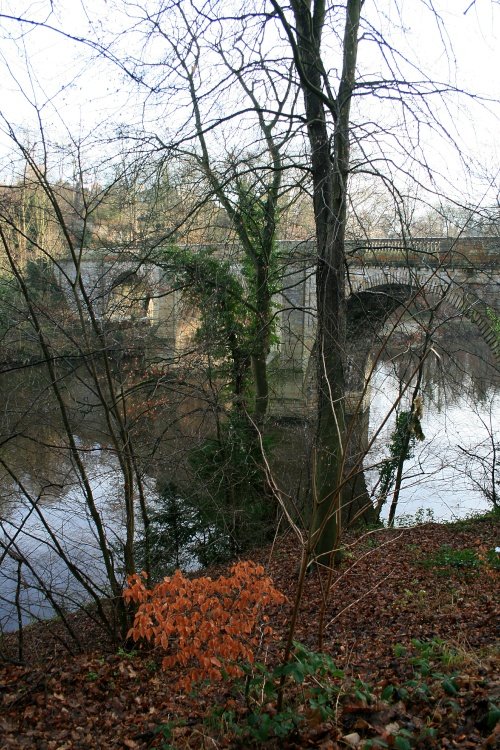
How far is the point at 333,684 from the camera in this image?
3346 millimetres

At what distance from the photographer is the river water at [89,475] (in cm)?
654

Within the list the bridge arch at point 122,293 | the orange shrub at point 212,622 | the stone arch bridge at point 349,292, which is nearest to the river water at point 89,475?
the stone arch bridge at point 349,292

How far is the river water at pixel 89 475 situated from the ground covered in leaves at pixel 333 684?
857mm

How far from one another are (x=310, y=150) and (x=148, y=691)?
5.75 metres

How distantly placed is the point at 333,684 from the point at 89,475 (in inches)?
188

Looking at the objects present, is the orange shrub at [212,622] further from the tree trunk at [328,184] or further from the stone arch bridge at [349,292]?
the stone arch bridge at [349,292]

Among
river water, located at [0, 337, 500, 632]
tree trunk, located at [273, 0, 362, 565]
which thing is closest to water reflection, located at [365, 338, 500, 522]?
river water, located at [0, 337, 500, 632]

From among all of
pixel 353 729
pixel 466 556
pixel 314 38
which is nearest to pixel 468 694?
pixel 353 729

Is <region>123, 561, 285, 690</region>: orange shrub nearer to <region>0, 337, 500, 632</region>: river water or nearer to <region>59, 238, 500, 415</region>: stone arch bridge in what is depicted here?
<region>0, 337, 500, 632</region>: river water

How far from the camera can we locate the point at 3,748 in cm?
353

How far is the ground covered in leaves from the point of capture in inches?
114

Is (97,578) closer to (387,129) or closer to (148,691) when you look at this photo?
(148,691)

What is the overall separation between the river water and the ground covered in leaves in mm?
857

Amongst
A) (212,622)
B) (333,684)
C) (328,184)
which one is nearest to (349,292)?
(328,184)
